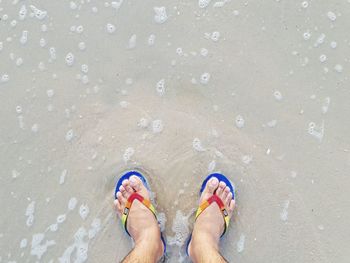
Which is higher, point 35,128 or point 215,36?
point 215,36

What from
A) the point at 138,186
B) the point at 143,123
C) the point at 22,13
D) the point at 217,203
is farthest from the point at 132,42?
the point at 217,203

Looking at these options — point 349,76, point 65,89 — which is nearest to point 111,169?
point 65,89

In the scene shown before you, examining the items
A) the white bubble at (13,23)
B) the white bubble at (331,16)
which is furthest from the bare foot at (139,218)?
the white bubble at (331,16)

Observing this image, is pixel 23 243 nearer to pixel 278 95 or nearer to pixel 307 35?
pixel 278 95

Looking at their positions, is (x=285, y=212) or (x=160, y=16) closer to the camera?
(x=285, y=212)

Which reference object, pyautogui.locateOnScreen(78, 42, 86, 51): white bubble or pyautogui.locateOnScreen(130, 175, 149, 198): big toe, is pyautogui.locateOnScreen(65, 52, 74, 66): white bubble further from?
pyautogui.locateOnScreen(130, 175, 149, 198): big toe

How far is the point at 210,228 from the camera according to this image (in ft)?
8.01

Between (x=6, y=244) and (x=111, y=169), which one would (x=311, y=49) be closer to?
(x=111, y=169)

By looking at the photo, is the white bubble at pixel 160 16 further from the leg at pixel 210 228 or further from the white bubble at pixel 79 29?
the leg at pixel 210 228

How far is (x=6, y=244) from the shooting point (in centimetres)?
249

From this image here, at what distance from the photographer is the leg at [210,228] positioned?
7.61 ft

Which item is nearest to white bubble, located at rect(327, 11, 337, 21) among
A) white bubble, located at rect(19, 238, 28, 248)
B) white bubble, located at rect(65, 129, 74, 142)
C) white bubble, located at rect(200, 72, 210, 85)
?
white bubble, located at rect(200, 72, 210, 85)

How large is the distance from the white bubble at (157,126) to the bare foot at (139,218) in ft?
0.95

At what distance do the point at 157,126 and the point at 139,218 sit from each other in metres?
0.53
